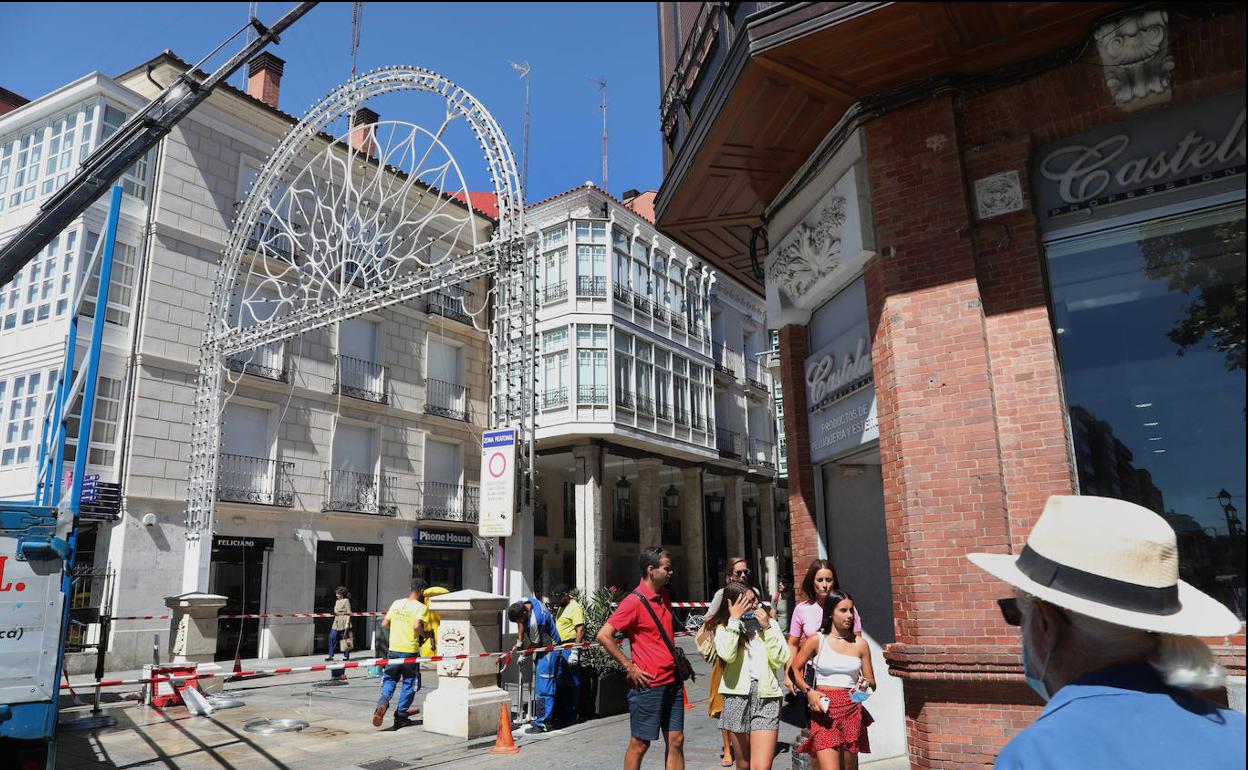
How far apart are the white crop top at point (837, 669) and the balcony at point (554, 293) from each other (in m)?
21.3

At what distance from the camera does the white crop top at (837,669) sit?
5930mm

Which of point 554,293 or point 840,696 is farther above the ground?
point 554,293

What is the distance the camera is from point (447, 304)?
28531mm

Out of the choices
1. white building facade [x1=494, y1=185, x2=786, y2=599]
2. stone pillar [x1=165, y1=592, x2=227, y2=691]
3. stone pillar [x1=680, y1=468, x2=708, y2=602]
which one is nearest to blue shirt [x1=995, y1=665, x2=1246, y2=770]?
stone pillar [x1=165, y1=592, x2=227, y2=691]

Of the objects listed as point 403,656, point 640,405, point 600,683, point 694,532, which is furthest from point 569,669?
point 694,532

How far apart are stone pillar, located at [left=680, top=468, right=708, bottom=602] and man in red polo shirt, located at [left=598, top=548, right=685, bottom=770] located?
24972 mm

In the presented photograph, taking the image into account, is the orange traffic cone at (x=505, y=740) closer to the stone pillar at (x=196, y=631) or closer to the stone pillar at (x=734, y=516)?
the stone pillar at (x=196, y=631)

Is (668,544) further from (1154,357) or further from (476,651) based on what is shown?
(1154,357)

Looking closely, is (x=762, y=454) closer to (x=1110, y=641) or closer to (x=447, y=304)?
(x=447, y=304)

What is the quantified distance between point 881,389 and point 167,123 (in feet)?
39.7

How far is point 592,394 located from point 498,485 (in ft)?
42.9

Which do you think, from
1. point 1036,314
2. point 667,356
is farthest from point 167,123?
point 667,356

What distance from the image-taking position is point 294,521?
22.9 meters

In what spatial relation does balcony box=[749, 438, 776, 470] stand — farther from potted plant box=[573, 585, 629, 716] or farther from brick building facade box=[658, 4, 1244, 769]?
brick building facade box=[658, 4, 1244, 769]
